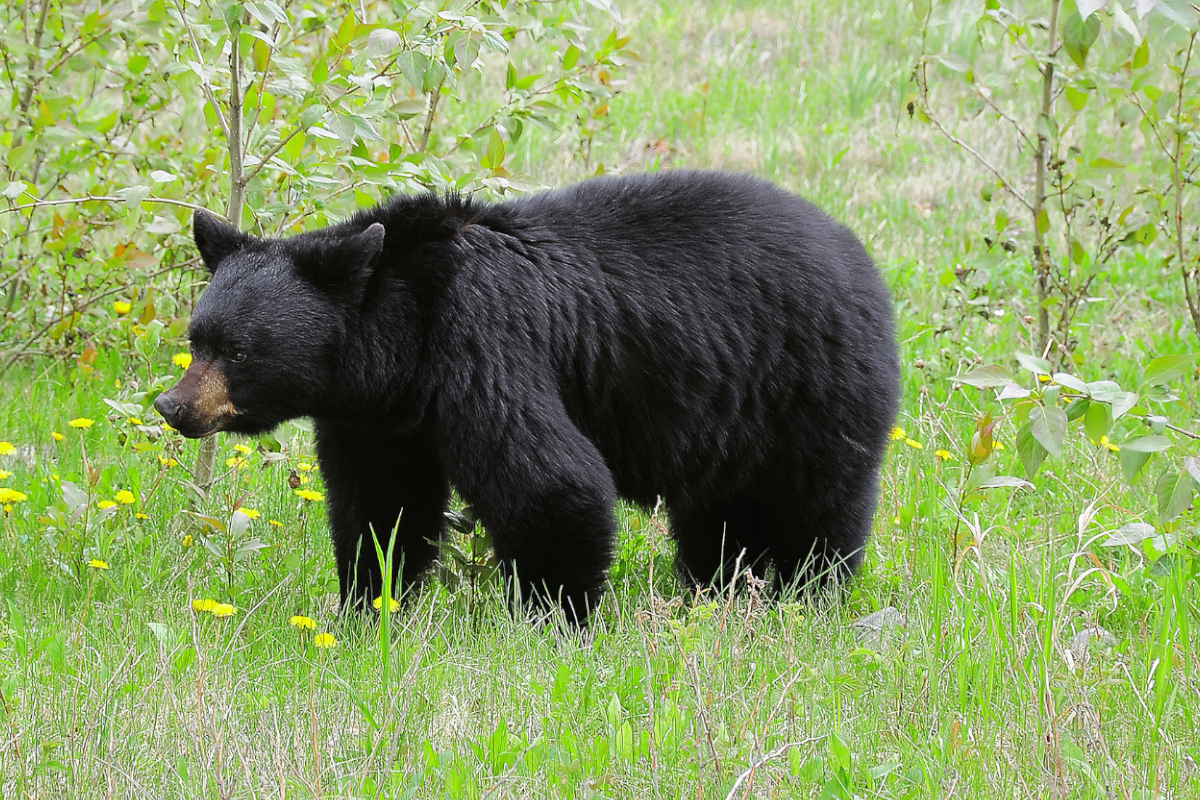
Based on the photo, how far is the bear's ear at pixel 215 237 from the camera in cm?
347

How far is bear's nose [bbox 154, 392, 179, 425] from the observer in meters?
3.29

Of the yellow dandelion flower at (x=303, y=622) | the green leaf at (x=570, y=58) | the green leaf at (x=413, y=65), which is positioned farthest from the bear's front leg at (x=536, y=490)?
the green leaf at (x=570, y=58)

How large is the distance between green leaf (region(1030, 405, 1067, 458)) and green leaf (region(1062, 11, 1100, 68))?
58.0 inches

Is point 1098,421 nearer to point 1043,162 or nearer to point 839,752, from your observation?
point 839,752

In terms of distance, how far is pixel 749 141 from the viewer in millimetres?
9086

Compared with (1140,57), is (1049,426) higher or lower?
lower

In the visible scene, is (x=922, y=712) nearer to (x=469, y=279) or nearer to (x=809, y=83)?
(x=469, y=279)

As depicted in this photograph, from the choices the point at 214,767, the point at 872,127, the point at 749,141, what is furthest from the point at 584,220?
the point at 872,127

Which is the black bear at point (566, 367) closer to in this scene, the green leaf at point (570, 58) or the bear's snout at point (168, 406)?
the bear's snout at point (168, 406)

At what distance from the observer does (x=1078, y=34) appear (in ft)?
11.7

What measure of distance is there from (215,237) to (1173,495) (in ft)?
7.90

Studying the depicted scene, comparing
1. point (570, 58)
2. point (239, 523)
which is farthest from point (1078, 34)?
point (239, 523)

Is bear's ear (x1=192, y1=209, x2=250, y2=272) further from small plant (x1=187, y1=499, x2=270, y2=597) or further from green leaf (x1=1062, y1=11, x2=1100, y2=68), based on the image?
green leaf (x1=1062, y1=11, x2=1100, y2=68)

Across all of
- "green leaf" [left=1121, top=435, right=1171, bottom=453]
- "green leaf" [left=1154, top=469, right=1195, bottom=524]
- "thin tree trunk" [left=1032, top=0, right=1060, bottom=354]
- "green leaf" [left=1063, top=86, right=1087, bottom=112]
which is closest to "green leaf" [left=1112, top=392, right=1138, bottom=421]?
"green leaf" [left=1121, top=435, right=1171, bottom=453]
